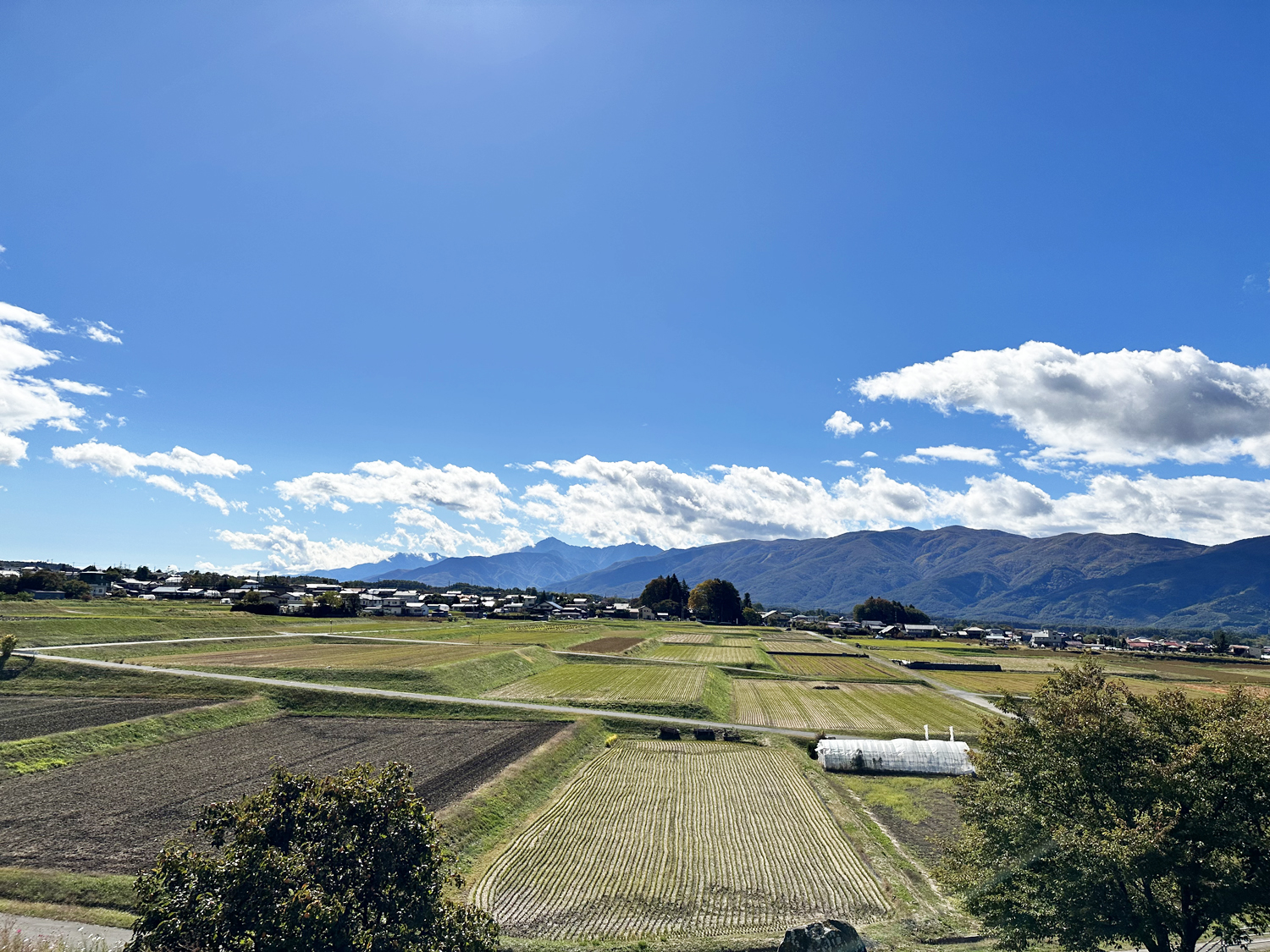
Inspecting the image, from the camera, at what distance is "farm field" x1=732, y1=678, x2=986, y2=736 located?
67750 millimetres

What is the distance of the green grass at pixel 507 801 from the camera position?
34062 millimetres

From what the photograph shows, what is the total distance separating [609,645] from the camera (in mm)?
127062

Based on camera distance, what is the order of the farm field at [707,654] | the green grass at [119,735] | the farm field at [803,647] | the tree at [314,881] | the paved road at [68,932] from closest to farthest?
1. the tree at [314,881]
2. the paved road at [68,932]
3. the green grass at [119,735]
4. the farm field at [707,654]
5. the farm field at [803,647]

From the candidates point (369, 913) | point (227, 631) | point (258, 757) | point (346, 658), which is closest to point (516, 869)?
point (369, 913)

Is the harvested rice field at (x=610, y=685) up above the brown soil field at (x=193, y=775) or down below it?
below

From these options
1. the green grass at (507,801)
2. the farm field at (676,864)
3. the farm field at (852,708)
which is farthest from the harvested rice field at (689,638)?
the farm field at (676,864)

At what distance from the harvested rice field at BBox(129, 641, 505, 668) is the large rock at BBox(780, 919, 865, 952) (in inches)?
2628

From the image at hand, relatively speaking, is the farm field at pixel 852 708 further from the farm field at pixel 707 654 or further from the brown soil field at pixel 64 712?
the brown soil field at pixel 64 712

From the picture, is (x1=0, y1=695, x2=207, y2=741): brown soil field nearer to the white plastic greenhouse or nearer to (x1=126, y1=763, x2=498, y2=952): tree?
(x1=126, y1=763, x2=498, y2=952): tree

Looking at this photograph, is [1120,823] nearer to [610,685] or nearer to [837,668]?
[610,685]

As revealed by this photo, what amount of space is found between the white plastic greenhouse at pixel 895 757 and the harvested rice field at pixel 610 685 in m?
22.2

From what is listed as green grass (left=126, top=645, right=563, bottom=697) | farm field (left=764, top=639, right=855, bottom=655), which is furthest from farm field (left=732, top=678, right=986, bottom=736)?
farm field (left=764, top=639, right=855, bottom=655)

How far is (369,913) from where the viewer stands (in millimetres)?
16078

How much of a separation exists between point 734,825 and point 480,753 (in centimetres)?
2189
